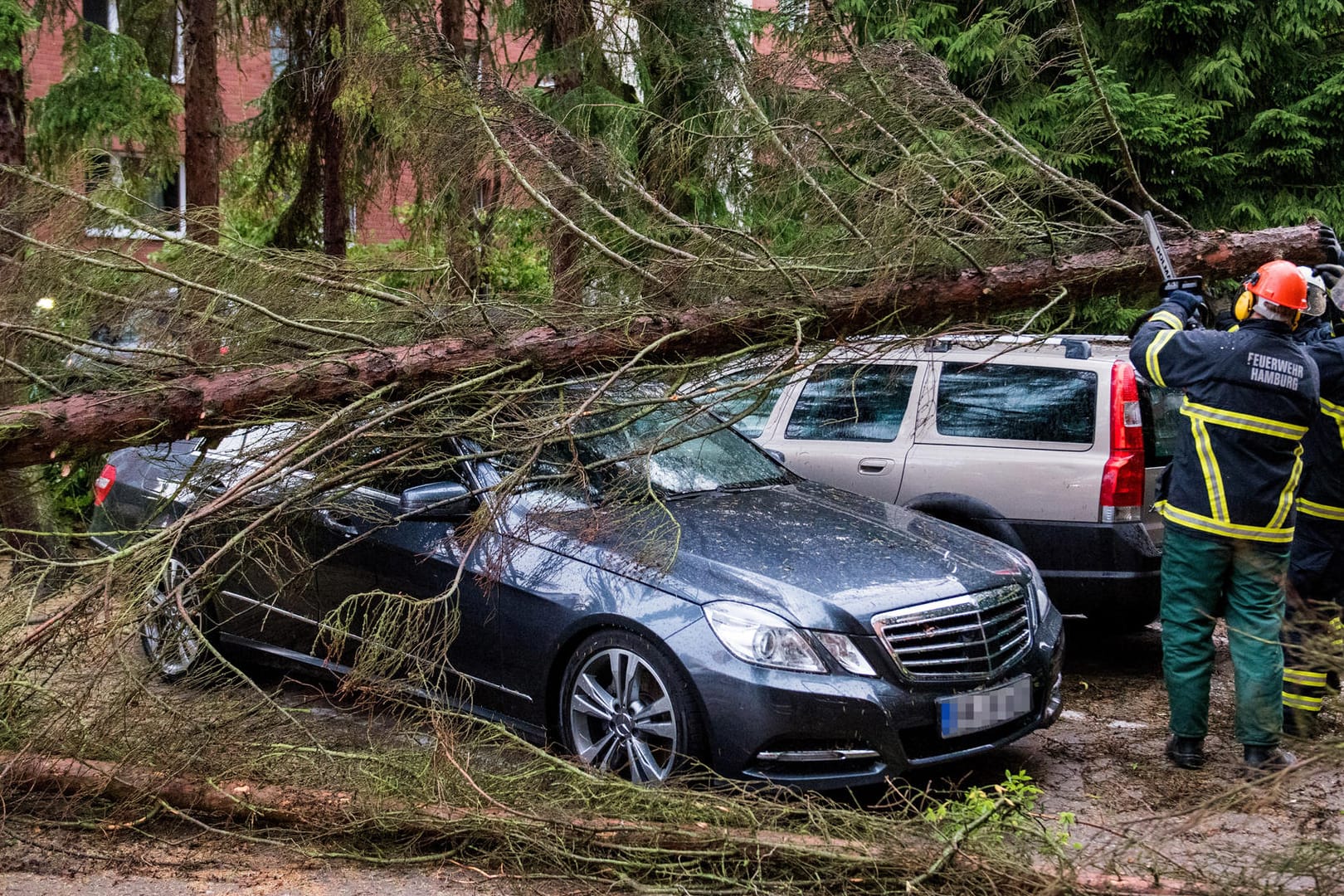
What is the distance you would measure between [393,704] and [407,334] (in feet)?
5.82

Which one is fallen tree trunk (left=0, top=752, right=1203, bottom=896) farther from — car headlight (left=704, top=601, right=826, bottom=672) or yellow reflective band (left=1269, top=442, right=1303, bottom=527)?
yellow reflective band (left=1269, top=442, right=1303, bottom=527)

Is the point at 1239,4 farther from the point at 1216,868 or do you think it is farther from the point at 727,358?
the point at 1216,868

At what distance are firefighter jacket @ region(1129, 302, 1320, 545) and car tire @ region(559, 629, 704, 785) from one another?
2232 mm

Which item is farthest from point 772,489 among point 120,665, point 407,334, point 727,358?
point 120,665

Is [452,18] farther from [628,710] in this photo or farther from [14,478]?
[628,710]

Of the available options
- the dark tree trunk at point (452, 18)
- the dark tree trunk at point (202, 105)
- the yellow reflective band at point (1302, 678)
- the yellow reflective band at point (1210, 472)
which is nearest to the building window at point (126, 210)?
the dark tree trunk at point (452, 18)

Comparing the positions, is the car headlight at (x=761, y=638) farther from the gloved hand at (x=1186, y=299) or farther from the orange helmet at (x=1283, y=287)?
the orange helmet at (x=1283, y=287)

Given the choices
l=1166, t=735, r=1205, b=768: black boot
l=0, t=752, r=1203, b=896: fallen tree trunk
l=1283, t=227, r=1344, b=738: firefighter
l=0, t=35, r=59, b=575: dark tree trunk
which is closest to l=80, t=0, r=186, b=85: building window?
l=0, t=35, r=59, b=575: dark tree trunk

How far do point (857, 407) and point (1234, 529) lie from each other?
2321mm

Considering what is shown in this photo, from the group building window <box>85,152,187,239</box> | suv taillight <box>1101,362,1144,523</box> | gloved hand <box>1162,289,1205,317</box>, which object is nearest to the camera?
gloved hand <box>1162,289,1205,317</box>

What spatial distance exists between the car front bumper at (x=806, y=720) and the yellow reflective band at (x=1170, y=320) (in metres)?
1.89

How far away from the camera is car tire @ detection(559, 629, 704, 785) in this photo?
4184 millimetres

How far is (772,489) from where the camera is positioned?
5.51m

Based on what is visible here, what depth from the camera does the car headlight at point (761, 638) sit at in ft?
13.5
